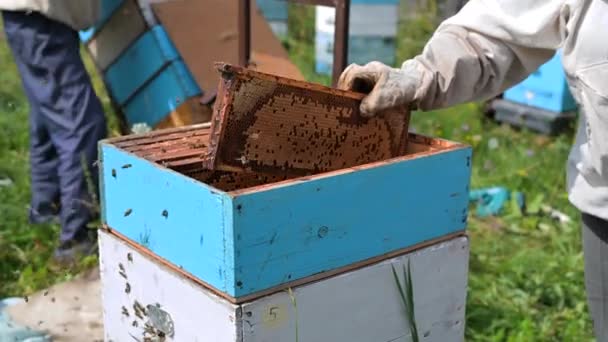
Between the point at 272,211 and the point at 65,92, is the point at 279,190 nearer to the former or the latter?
the point at 272,211

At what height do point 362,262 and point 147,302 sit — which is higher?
point 362,262

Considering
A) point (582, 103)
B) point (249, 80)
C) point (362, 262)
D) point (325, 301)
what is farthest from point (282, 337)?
point (582, 103)

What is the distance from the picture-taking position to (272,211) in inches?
49.2

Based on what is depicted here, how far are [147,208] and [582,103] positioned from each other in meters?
0.81

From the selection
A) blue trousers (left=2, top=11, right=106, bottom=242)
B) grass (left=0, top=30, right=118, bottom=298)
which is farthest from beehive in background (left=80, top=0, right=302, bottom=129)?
blue trousers (left=2, top=11, right=106, bottom=242)

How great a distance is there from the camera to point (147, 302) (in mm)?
1473

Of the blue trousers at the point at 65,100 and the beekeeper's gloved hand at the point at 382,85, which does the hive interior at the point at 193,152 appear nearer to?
the beekeeper's gloved hand at the point at 382,85

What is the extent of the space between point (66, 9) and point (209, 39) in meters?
0.78

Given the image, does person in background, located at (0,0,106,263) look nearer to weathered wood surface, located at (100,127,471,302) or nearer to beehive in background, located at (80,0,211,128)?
beehive in background, located at (80,0,211,128)

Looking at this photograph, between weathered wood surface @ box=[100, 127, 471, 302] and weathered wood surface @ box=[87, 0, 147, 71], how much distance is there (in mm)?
1817

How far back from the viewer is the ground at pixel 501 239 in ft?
8.30

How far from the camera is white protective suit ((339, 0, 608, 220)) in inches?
54.0

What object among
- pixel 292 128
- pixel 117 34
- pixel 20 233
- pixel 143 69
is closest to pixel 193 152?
pixel 292 128

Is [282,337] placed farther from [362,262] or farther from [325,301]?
[362,262]
